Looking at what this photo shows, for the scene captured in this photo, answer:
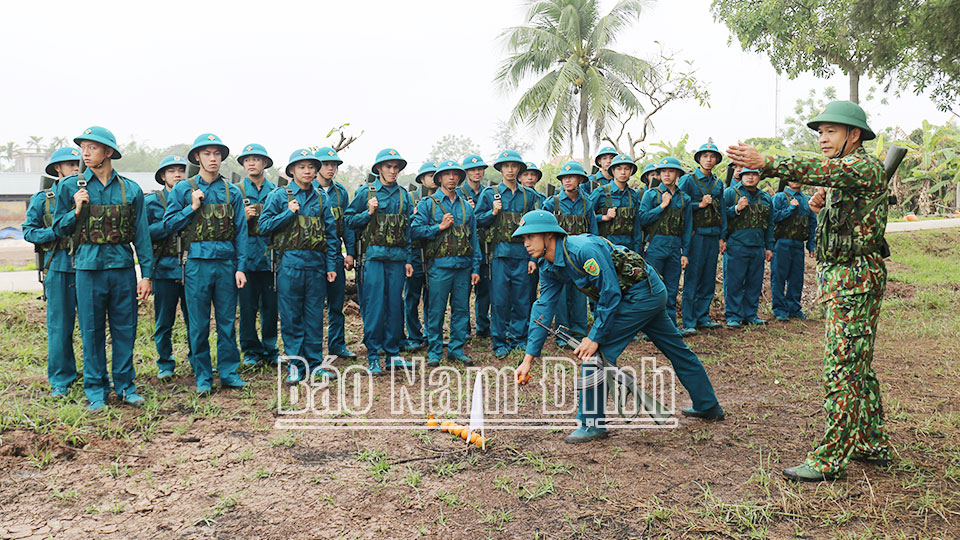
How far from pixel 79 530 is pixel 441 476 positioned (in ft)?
6.08

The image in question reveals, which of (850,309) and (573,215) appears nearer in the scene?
(850,309)

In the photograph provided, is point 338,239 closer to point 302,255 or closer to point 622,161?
point 302,255

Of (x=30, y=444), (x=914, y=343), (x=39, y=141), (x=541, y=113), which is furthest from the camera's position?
(x=39, y=141)

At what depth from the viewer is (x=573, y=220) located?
756 centimetres

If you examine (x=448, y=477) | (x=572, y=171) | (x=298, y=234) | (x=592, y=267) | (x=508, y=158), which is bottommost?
(x=448, y=477)

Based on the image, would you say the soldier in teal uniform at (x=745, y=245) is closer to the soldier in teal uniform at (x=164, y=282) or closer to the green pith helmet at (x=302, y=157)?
the green pith helmet at (x=302, y=157)

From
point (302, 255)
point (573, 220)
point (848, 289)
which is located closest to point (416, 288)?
point (302, 255)

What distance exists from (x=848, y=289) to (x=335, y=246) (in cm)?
439

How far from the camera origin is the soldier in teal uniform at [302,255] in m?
6.20

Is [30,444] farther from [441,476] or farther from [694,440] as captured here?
[694,440]

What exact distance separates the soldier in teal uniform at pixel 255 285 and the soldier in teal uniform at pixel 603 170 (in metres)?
4.05

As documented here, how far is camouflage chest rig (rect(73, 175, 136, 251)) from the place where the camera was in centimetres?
507

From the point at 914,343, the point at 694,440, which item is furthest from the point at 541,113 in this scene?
the point at 694,440

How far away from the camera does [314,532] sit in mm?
3326
